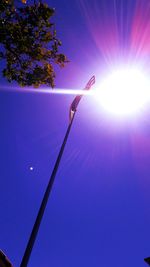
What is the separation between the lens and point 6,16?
476 inches

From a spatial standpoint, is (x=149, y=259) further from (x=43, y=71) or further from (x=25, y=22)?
(x=25, y=22)

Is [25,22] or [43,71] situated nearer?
[25,22]

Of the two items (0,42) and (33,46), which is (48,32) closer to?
(33,46)

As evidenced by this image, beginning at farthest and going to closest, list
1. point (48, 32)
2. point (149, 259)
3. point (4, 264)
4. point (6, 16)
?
point (149, 259)
point (48, 32)
point (6, 16)
point (4, 264)

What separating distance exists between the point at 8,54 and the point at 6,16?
1.69m

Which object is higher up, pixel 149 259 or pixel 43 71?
pixel 43 71

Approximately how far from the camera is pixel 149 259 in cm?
1650

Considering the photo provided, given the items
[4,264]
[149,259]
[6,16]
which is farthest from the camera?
[149,259]

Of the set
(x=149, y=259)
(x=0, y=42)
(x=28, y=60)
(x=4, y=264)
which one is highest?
(x=0, y=42)

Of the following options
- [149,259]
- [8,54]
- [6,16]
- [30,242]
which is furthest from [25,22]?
[149,259]

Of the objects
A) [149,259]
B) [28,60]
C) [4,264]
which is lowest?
[149,259]

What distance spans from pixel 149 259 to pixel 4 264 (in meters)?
9.64

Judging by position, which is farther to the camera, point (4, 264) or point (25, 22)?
point (25, 22)

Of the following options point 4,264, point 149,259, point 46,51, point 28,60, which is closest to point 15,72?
point 28,60
